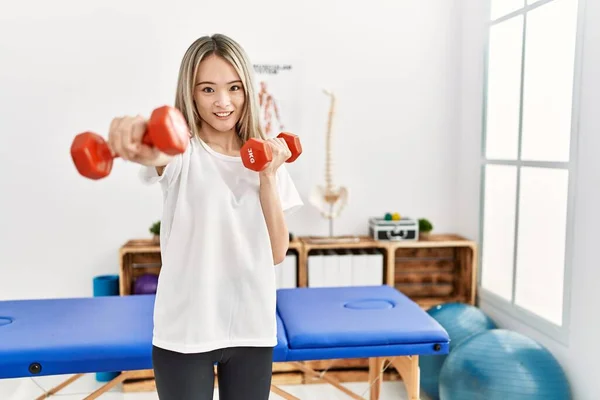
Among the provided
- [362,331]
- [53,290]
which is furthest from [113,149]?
[53,290]

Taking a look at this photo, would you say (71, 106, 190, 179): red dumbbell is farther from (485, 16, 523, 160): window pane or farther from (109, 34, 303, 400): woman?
(485, 16, 523, 160): window pane

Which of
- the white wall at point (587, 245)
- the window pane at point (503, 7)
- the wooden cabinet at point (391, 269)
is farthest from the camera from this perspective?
the wooden cabinet at point (391, 269)

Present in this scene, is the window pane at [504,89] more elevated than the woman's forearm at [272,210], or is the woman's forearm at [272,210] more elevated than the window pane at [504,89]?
the window pane at [504,89]

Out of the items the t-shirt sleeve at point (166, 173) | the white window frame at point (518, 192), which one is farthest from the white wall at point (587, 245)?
the t-shirt sleeve at point (166, 173)

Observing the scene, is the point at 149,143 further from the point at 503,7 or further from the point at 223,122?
the point at 503,7

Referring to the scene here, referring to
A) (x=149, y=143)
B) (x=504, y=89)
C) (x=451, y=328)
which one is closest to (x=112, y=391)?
(x=451, y=328)

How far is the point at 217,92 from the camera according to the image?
1.19 metres

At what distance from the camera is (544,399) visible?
2.16 m

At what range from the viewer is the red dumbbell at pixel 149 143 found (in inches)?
35.8

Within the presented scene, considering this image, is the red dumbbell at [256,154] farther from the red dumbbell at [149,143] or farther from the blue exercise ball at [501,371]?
the blue exercise ball at [501,371]

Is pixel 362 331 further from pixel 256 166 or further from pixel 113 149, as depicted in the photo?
pixel 113 149

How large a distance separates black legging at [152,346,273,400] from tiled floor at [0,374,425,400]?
5.02ft

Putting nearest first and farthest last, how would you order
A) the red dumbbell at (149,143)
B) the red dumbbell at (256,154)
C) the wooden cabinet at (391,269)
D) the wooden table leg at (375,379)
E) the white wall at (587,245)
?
the red dumbbell at (149,143)
the red dumbbell at (256,154)
the white wall at (587,245)
the wooden table leg at (375,379)
the wooden cabinet at (391,269)

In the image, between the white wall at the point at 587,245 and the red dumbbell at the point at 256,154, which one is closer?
the red dumbbell at the point at 256,154
